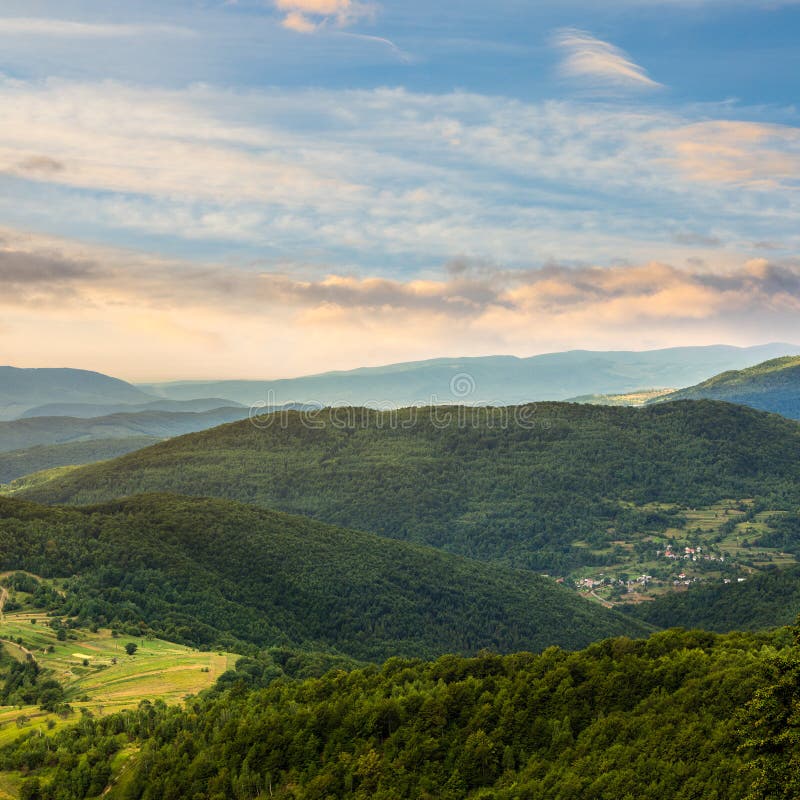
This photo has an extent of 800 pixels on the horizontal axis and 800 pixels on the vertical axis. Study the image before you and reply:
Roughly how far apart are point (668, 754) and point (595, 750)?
699 cm

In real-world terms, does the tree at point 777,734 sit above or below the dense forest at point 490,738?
above

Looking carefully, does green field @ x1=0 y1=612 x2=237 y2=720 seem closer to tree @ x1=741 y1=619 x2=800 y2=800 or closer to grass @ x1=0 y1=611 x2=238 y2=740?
grass @ x1=0 y1=611 x2=238 y2=740

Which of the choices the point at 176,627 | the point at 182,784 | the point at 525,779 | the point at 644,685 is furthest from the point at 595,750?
the point at 176,627

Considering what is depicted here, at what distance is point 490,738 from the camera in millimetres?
67250

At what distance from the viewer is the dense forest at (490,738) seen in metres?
55.3

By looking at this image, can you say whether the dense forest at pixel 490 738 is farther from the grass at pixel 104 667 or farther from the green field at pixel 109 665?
the green field at pixel 109 665

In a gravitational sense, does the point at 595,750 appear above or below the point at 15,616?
above

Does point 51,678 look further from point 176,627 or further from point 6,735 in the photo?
point 176,627

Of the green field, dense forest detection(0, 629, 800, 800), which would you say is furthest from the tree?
the green field

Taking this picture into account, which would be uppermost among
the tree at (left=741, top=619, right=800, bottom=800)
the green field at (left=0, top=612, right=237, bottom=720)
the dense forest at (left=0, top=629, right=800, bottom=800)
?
the tree at (left=741, top=619, right=800, bottom=800)

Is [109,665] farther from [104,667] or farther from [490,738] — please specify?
[490,738]

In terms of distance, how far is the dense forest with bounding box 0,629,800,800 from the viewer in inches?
2178

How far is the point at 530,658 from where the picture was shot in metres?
86.7

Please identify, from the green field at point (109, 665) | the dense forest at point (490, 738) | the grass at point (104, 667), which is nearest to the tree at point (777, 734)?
the dense forest at point (490, 738)
